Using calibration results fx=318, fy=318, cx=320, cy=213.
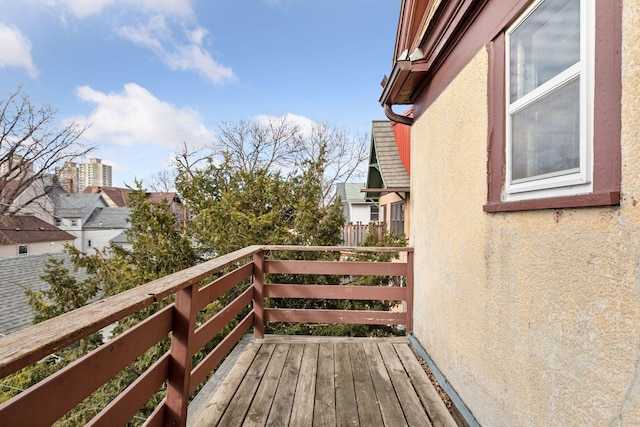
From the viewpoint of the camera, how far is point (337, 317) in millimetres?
3352

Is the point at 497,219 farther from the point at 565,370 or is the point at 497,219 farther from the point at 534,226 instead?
the point at 565,370

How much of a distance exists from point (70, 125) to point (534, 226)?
19.4 m

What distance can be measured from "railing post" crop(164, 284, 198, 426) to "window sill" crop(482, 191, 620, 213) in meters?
1.67

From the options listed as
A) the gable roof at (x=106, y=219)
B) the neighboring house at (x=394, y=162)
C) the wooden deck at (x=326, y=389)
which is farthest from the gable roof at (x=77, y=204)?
the wooden deck at (x=326, y=389)

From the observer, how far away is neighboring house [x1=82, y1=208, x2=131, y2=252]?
87.8ft

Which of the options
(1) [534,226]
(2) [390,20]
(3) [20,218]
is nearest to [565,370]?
(1) [534,226]

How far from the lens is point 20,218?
1781 centimetres

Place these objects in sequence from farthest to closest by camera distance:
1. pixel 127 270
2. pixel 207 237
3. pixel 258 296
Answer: pixel 207 237, pixel 127 270, pixel 258 296

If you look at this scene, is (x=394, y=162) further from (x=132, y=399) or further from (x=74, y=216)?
(x=74, y=216)

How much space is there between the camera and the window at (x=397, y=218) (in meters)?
8.28

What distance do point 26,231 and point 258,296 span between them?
24.0m

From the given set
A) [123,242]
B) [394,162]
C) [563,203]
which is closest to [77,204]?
[123,242]

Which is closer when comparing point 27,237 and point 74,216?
point 27,237

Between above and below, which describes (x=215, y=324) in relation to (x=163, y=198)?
below
